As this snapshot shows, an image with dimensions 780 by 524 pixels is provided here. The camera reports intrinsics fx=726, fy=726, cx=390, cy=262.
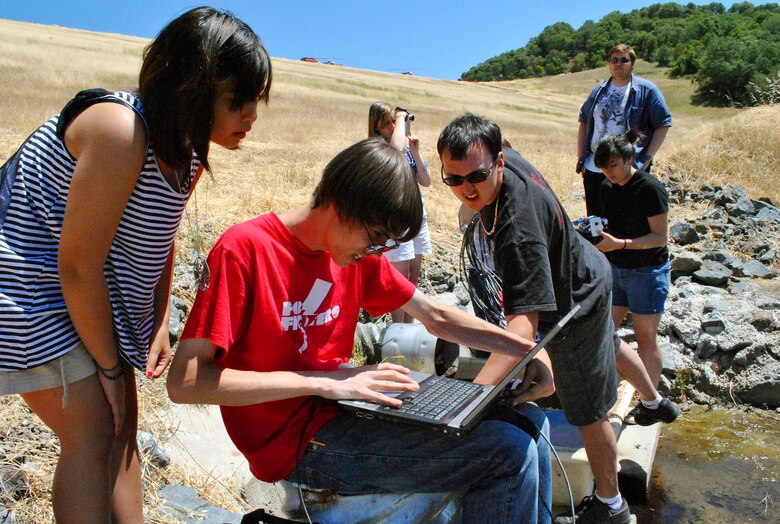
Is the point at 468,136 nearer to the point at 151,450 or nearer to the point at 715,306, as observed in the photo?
the point at 151,450

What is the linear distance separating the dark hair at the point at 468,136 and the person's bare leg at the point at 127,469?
1.51 meters

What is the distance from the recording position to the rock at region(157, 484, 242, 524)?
3047 mm

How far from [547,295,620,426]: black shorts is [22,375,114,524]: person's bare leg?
1884 mm

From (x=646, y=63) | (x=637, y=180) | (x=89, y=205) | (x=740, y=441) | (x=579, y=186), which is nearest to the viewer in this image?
(x=89, y=205)

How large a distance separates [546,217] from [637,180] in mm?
1927

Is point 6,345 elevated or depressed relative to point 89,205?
depressed

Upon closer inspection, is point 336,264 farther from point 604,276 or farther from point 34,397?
point 604,276

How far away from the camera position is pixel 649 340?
4.52m

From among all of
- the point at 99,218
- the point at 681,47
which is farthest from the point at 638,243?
the point at 681,47

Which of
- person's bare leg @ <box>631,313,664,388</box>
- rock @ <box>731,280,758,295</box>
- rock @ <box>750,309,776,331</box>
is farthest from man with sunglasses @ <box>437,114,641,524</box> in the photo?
rock @ <box>731,280,758,295</box>

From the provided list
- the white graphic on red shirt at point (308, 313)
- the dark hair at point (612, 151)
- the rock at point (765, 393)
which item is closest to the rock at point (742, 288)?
the rock at point (765, 393)

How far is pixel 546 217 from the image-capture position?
2883 mm

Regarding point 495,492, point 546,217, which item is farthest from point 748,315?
point 495,492

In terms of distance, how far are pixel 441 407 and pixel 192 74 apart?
1115 mm
